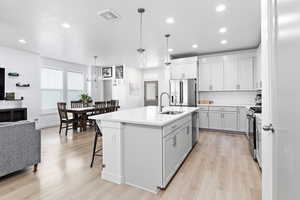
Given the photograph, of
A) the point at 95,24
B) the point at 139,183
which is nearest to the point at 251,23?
A: the point at 95,24

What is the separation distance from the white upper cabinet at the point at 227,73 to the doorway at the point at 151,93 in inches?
145

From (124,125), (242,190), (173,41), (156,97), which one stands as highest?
(173,41)

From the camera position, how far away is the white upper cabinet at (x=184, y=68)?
17.8ft

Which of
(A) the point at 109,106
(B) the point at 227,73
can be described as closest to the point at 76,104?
(A) the point at 109,106

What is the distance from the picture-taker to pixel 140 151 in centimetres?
211

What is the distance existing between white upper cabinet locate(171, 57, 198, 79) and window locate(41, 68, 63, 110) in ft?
16.1

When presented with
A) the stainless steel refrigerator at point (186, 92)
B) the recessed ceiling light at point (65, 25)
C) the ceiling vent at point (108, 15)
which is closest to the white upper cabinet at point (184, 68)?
the stainless steel refrigerator at point (186, 92)

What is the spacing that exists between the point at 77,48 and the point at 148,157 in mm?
4566

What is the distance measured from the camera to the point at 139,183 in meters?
2.11

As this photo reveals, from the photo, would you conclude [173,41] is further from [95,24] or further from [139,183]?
[139,183]

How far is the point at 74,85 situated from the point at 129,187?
6.52 meters

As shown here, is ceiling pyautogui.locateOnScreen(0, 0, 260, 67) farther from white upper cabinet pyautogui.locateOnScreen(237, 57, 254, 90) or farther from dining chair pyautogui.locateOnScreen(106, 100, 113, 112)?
dining chair pyautogui.locateOnScreen(106, 100, 113, 112)

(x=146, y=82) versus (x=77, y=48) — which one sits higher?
(x=77, y=48)

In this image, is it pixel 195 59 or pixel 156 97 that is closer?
pixel 195 59
